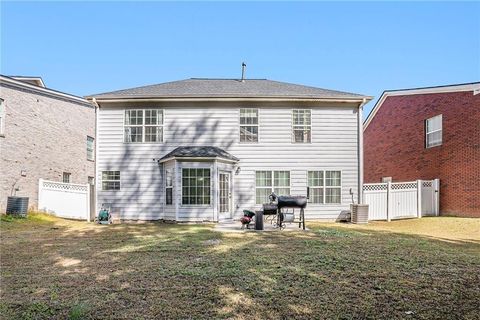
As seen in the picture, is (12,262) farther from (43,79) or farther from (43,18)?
(43,79)

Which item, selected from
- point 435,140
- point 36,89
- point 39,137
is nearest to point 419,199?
point 435,140

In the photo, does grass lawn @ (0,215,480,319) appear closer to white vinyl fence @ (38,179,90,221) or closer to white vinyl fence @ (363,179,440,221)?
white vinyl fence @ (363,179,440,221)

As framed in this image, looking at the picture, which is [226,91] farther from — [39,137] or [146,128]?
[39,137]

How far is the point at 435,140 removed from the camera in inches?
727

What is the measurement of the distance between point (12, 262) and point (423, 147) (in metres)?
19.7

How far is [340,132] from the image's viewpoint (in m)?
16.6

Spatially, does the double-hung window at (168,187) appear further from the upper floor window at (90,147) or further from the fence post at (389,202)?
the upper floor window at (90,147)

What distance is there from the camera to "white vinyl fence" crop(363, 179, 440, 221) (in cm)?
1648

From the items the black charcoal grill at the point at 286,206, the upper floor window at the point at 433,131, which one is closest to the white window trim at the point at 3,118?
the black charcoal grill at the point at 286,206

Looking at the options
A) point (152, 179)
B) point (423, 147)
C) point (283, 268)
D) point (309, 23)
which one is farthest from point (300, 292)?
point (423, 147)

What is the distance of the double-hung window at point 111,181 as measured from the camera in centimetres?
1631

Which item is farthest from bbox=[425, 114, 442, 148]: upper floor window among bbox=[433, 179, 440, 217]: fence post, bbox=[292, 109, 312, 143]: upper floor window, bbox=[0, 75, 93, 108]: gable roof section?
bbox=[0, 75, 93, 108]: gable roof section

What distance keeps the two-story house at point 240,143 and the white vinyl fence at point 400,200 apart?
37.7 inches

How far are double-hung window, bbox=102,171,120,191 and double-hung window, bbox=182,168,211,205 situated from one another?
11.6 ft
